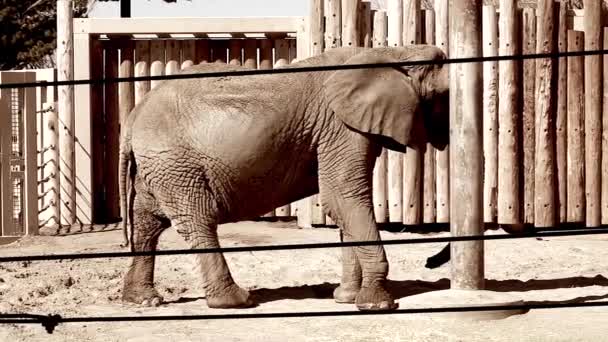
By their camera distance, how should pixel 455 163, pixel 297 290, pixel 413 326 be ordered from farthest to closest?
pixel 297 290 → pixel 455 163 → pixel 413 326

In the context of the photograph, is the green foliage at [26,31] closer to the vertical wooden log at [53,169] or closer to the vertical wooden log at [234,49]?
the vertical wooden log at [53,169]

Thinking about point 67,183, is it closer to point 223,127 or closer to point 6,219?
point 6,219

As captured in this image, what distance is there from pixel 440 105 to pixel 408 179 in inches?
135

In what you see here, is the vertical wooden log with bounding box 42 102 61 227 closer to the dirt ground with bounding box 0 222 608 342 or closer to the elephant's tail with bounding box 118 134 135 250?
the dirt ground with bounding box 0 222 608 342

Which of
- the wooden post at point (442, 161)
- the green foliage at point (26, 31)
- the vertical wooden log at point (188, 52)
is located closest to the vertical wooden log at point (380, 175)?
the wooden post at point (442, 161)

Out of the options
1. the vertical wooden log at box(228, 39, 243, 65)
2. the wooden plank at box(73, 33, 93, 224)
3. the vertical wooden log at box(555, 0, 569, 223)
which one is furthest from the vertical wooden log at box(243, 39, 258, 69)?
the vertical wooden log at box(555, 0, 569, 223)

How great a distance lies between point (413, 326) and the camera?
7.47 metres

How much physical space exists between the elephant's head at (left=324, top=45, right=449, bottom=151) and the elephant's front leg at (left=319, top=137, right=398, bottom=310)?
0.18 metres

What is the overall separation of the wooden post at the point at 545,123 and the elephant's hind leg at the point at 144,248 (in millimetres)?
4351

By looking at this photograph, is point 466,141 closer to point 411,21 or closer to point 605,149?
point 411,21

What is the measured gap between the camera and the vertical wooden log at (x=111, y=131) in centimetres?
1409

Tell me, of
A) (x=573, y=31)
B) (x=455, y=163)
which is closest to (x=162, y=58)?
(x=573, y=31)

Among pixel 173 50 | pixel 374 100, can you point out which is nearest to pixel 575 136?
pixel 374 100

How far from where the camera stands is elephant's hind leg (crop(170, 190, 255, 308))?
8375 millimetres
